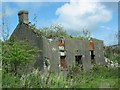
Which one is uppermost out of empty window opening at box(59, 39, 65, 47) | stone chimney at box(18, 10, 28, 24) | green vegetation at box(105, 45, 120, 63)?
stone chimney at box(18, 10, 28, 24)

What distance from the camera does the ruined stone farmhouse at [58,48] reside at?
20006 mm

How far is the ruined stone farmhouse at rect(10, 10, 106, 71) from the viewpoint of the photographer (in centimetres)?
2001

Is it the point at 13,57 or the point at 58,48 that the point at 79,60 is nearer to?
the point at 58,48

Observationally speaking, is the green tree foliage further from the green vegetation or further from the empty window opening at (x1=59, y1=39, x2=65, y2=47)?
the green vegetation

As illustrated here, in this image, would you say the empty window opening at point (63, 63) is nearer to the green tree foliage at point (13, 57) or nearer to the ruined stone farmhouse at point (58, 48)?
the ruined stone farmhouse at point (58, 48)

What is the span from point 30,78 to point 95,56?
11744mm

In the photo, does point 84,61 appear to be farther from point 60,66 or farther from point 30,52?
point 30,52

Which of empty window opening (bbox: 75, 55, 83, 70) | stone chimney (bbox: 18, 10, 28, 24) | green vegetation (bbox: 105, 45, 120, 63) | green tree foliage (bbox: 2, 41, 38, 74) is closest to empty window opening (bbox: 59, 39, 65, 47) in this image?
empty window opening (bbox: 75, 55, 83, 70)

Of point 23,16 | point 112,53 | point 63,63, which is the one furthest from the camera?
point 112,53

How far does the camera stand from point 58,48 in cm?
2092

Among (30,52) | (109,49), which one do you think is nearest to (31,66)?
(30,52)

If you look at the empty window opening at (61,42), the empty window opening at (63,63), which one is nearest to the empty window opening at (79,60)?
the empty window opening at (63,63)

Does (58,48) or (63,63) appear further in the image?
(63,63)

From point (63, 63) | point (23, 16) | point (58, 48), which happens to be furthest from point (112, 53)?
point (23, 16)
